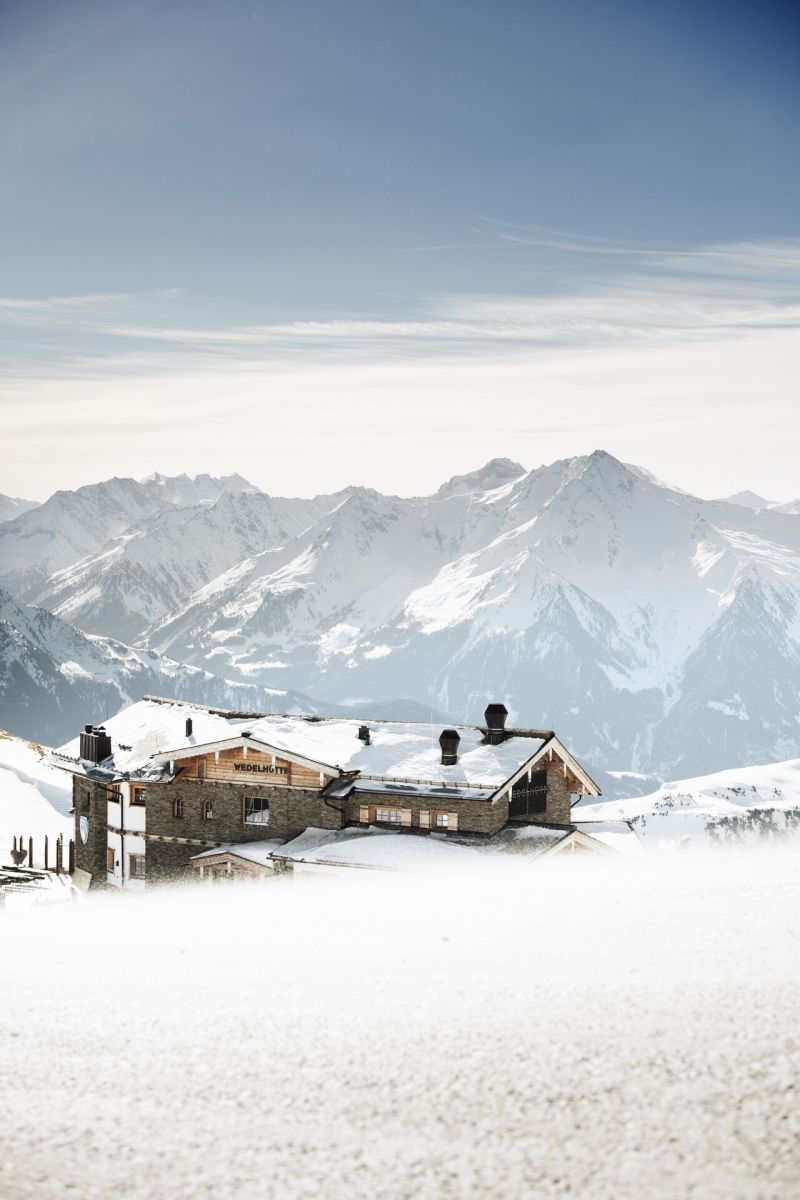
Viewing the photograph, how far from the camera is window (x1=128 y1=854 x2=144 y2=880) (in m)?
50.7

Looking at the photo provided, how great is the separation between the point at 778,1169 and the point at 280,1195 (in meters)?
5.41

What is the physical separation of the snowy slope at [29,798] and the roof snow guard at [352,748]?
684 inches

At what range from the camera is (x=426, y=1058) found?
1752 centimetres

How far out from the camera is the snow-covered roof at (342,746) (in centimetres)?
4800

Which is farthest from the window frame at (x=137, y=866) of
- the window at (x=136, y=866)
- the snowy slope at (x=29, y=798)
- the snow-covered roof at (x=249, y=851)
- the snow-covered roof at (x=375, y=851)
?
the snowy slope at (x=29, y=798)

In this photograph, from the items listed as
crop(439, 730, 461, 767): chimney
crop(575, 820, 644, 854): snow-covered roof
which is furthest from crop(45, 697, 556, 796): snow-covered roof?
crop(575, 820, 644, 854): snow-covered roof

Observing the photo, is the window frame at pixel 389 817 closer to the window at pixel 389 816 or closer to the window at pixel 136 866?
the window at pixel 389 816

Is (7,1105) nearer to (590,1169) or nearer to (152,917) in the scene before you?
(590,1169)

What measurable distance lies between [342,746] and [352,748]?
43cm

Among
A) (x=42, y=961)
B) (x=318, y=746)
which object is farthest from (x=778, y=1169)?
(x=318, y=746)

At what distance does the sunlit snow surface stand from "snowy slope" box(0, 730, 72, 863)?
154ft

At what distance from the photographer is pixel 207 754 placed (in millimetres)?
49656

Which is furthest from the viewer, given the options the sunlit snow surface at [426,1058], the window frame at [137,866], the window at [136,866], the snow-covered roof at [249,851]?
the window at [136,866]

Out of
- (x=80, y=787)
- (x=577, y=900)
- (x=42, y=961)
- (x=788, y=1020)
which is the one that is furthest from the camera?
(x=80, y=787)
